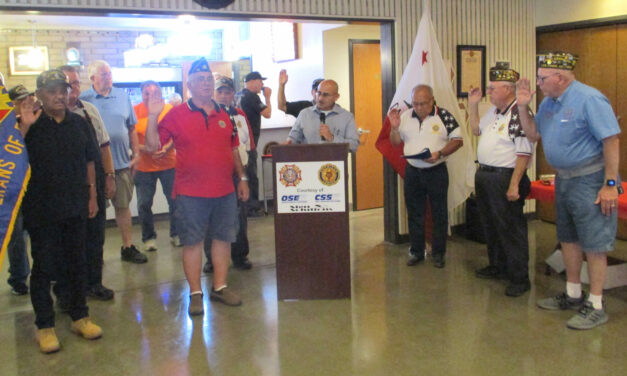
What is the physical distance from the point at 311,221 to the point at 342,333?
0.84 m

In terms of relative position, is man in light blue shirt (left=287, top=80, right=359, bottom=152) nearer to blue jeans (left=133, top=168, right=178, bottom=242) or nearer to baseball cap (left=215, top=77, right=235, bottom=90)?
baseball cap (left=215, top=77, right=235, bottom=90)

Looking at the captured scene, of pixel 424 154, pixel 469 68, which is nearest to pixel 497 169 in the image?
pixel 424 154

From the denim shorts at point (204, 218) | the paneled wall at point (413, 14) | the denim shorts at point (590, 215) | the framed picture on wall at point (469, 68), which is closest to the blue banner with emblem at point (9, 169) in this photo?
the denim shorts at point (204, 218)

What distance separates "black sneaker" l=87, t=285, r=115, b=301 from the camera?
4211 mm

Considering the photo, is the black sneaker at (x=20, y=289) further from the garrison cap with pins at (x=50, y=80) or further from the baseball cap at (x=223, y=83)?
the baseball cap at (x=223, y=83)

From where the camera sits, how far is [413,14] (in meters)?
5.51

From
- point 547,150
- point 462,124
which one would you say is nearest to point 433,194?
point 462,124

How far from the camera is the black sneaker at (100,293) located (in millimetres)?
4211

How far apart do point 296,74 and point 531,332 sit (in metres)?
5.43

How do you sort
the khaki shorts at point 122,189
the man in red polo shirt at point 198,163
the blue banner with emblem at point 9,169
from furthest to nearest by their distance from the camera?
the khaki shorts at point 122,189, the man in red polo shirt at point 198,163, the blue banner with emblem at point 9,169

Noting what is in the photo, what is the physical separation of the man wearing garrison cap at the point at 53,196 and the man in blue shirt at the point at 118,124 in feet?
4.73

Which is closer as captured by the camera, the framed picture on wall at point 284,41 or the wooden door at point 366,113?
the wooden door at point 366,113

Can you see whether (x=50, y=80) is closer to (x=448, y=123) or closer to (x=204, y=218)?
(x=204, y=218)

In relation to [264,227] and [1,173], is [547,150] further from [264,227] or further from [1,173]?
[264,227]
